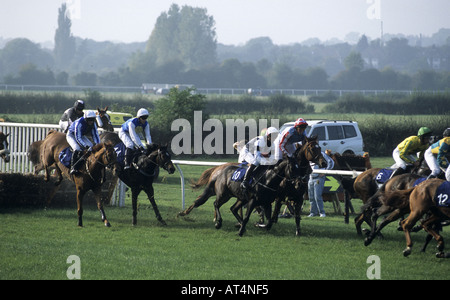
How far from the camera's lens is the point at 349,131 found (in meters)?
22.4

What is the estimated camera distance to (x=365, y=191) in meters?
11.6

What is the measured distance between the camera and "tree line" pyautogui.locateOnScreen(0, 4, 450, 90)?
9906cm

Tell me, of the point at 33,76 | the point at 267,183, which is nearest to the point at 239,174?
the point at 267,183

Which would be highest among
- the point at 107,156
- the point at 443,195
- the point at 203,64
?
the point at 203,64

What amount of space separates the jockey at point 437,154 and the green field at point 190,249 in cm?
131

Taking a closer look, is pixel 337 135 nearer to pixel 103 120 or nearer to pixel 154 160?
pixel 103 120

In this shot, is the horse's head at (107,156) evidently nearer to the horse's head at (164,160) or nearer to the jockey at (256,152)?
the horse's head at (164,160)

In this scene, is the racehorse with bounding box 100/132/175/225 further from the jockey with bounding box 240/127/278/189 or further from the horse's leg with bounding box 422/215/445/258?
the horse's leg with bounding box 422/215/445/258

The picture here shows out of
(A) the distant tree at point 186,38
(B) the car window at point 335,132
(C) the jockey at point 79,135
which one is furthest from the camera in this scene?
(A) the distant tree at point 186,38

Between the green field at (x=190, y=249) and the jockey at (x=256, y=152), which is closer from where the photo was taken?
the green field at (x=190, y=249)

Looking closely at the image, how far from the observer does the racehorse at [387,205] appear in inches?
389

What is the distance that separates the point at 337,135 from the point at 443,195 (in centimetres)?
1309

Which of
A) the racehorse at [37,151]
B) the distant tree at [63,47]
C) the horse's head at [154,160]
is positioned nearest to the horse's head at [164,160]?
the horse's head at [154,160]
